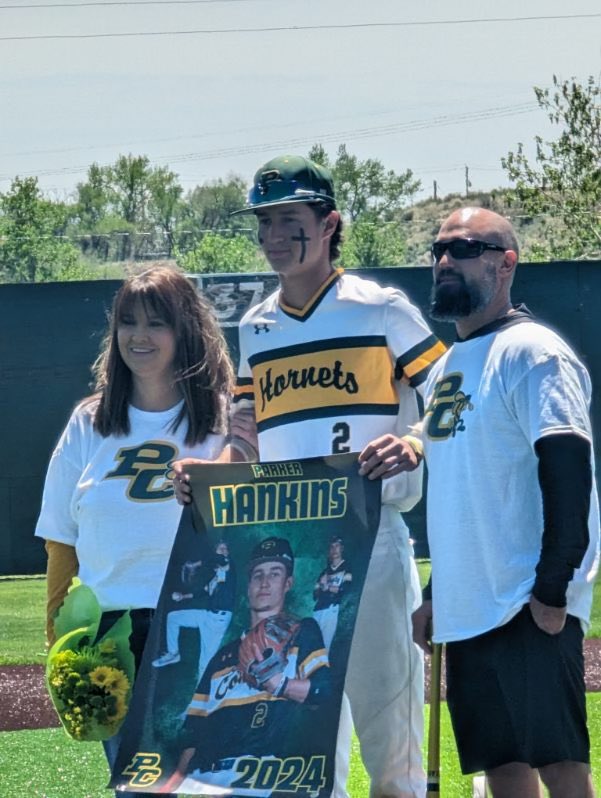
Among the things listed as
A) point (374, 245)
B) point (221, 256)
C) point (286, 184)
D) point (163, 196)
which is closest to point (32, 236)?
point (221, 256)

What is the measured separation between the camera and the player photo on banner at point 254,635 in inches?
118

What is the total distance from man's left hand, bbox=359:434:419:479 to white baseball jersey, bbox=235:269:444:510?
0.29m

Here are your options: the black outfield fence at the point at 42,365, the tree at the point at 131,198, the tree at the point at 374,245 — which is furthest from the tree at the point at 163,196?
the black outfield fence at the point at 42,365

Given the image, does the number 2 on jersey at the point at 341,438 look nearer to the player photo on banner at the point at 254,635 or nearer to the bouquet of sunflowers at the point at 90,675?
the player photo on banner at the point at 254,635

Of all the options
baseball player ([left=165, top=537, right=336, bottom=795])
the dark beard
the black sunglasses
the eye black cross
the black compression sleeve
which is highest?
the eye black cross

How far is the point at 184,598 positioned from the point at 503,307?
40.8 inches

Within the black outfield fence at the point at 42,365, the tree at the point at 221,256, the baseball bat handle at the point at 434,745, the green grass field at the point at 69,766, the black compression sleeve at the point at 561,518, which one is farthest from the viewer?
the tree at the point at 221,256

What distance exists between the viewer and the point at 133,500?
3.37 m

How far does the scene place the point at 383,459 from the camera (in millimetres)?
3168

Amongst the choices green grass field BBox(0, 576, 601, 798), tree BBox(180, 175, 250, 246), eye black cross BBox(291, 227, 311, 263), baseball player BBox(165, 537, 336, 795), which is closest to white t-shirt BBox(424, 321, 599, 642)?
baseball player BBox(165, 537, 336, 795)

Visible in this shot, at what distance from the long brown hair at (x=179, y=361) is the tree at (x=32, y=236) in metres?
25.9

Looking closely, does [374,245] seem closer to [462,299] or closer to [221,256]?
[221,256]

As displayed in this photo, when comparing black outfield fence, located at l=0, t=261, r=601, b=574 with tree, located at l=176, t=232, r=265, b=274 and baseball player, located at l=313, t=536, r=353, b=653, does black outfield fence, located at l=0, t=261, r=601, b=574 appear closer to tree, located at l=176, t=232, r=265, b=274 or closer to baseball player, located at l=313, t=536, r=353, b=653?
baseball player, located at l=313, t=536, r=353, b=653

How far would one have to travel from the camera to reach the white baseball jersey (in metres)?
3.51
